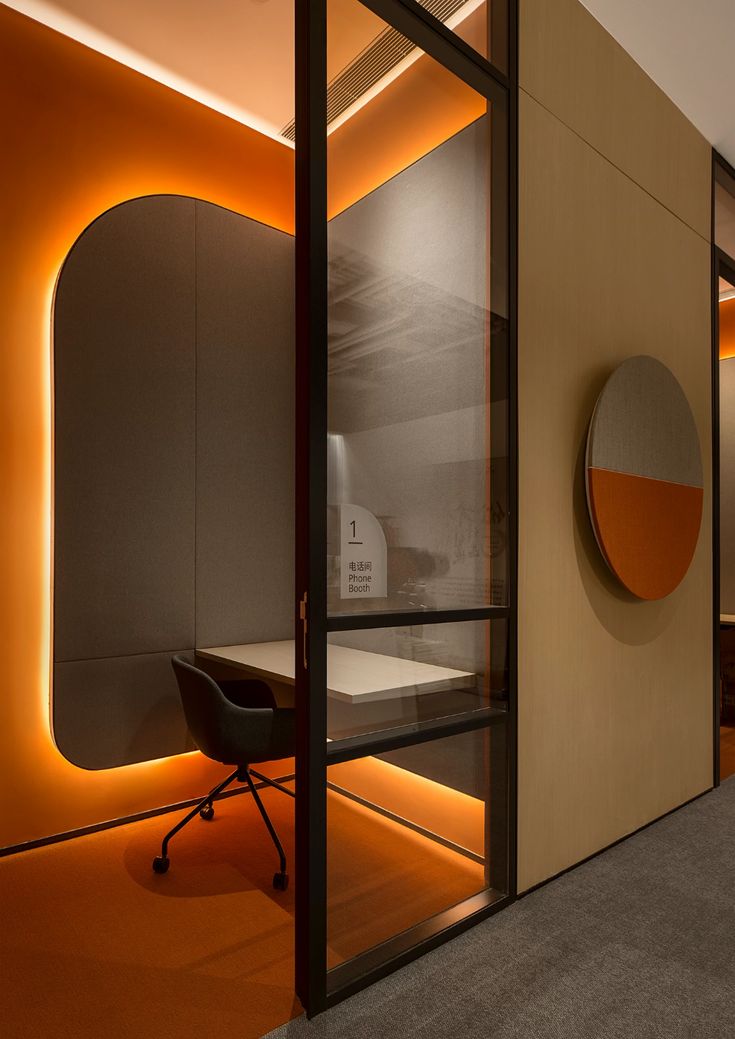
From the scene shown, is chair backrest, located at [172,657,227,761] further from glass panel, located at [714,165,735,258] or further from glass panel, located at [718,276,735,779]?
glass panel, located at [718,276,735,779]

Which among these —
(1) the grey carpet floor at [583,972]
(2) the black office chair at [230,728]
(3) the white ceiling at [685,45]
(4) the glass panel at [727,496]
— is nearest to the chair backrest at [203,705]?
(2) the black office chair at [230,728]

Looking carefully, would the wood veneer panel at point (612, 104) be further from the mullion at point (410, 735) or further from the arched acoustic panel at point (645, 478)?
the mullion at point (410, 735)

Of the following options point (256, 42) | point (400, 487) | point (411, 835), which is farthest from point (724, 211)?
point (411, 835)

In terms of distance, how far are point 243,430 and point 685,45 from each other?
269 cm

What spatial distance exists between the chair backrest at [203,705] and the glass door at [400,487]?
86 cm

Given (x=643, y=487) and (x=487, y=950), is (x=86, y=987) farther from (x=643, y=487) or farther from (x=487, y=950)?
(x=643, y=487)

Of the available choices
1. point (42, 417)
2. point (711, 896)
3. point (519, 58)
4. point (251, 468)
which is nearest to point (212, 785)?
point (251, 468)

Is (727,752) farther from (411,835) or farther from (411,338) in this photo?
(411,338)

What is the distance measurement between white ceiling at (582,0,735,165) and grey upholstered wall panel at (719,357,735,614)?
86.6 inches

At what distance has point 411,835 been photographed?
2.04m

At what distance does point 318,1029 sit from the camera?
1.74 meters

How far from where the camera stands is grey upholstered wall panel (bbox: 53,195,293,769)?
297cm

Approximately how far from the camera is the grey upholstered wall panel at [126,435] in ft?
9.68

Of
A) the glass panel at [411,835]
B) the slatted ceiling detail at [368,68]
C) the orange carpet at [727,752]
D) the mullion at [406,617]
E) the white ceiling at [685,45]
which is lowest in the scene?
the orange carpet at [727,752]
